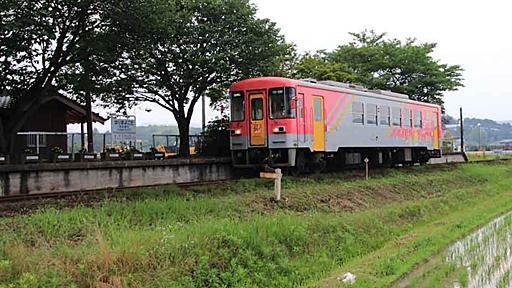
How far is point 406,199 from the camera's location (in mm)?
17344

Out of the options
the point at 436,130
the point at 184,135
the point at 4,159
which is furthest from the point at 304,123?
the point at 436,130

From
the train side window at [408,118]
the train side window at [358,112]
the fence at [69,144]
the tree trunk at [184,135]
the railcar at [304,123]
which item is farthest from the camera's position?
the train side window at [408,118]

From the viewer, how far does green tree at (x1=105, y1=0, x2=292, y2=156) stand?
20.1 meters

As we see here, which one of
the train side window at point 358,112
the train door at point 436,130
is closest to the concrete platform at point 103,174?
the train side window at point 358,112

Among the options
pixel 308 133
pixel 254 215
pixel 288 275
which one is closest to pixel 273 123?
pixel 308 133

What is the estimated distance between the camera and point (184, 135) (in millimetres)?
23234

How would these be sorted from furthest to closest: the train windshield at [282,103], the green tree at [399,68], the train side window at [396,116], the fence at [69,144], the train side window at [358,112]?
the green tree at [399,68] → the train side window at [396,116] → the train side window at [358,112] → the fence at [69,144] → the train windshield at [282,103]

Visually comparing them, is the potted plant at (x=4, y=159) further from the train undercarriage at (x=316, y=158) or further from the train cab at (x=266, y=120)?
the train undercarriage at (x=316, y=158)

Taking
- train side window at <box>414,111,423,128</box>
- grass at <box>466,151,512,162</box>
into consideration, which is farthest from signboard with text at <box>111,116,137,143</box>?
grass at <box>466,151,512,162</box>

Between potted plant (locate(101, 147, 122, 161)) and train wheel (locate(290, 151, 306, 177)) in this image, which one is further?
potted plant (locate(101, 147, 122, 161))

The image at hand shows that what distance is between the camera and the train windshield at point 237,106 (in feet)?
56.9

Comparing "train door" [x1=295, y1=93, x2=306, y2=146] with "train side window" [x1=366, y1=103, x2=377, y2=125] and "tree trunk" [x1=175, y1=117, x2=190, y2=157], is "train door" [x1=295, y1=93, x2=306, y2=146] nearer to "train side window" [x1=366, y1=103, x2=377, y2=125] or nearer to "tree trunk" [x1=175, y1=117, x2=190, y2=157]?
"train side window" [x1=366, y1=103, x2=377, y2=125]

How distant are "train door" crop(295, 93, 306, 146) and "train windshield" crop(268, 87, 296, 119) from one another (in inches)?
8.4

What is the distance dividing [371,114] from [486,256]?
11687 mm
